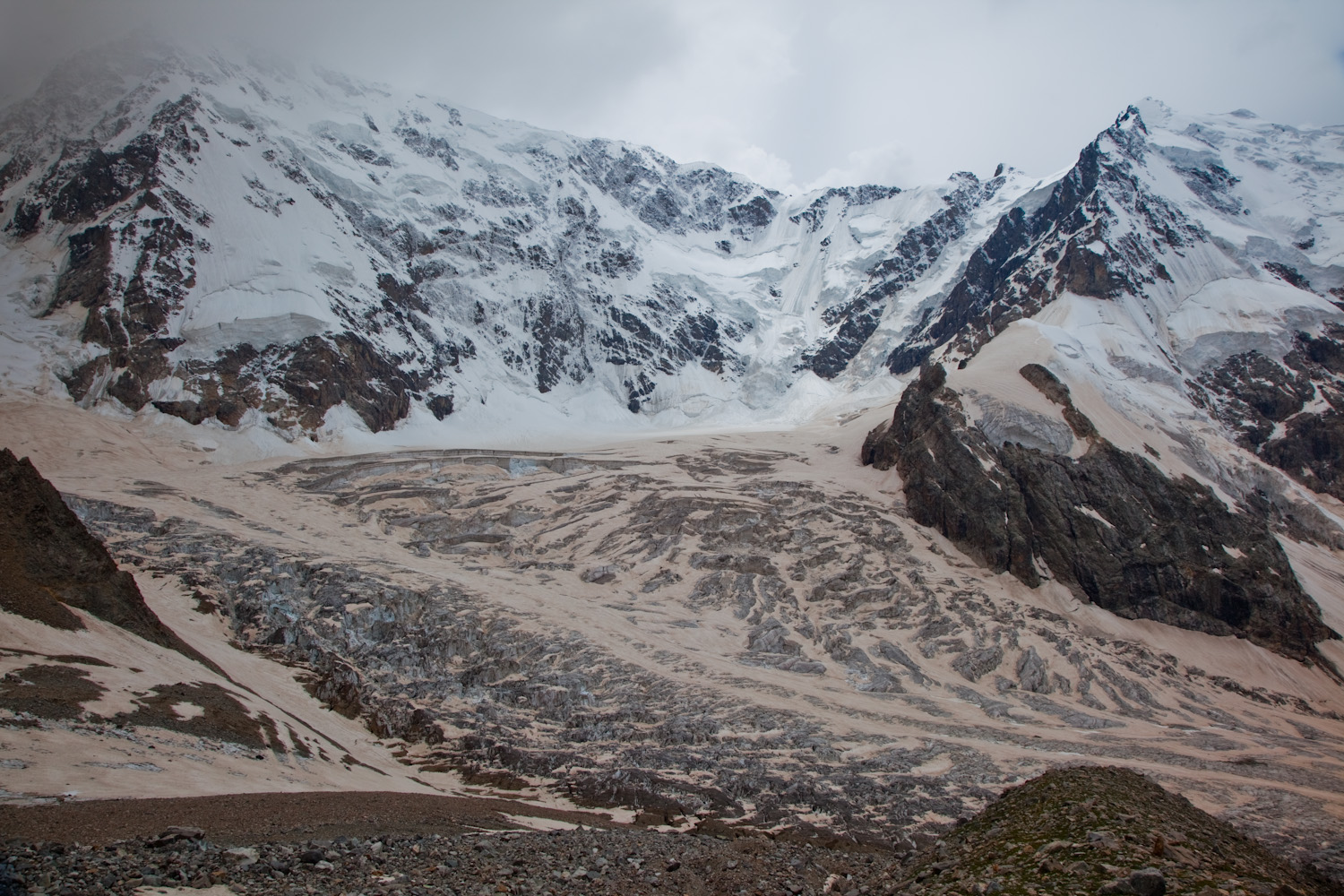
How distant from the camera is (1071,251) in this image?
141875 millimetres

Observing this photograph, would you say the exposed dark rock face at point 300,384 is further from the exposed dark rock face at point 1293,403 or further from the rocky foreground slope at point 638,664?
the exposed dark rock face at point 1293,403

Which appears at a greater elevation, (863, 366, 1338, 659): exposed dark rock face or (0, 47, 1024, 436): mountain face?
(0, 47, 1024, 436): mountain face

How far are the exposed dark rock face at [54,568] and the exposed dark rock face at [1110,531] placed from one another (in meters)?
66.9

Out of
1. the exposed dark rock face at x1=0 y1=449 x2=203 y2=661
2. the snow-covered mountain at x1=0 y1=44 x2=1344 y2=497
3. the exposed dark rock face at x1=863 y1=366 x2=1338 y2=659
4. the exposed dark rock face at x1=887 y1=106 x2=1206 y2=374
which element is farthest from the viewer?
the exposed dark rock face at x1=887 y1=106 x2=1206 y2=374

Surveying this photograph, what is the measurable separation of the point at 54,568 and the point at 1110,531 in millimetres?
82040

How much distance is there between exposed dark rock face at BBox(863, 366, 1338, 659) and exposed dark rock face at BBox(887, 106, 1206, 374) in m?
59.1

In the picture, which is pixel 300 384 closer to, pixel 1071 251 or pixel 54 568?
pixel 54 568

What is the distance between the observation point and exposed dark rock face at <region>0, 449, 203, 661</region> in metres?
30.5

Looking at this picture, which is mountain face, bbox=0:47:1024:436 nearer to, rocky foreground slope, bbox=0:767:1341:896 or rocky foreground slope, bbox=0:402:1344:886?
rocky foreground slope, bbox=0:402:1344:886

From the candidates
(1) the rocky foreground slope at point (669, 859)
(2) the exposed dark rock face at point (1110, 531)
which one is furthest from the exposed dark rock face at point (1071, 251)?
(1) the rocky foreground slope at point (669, 859)

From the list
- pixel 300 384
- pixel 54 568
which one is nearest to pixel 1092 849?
pixel 54 568

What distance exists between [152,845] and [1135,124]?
21465cm

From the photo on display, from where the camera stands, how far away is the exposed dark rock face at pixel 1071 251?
5359 inches

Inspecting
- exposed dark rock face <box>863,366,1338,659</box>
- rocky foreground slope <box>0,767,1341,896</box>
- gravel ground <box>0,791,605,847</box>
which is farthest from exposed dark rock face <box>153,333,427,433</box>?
rocky foreground slope <box>0,767,1341,896</box>
